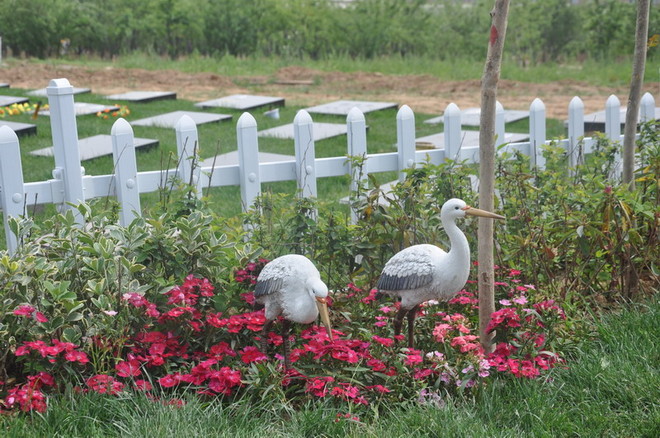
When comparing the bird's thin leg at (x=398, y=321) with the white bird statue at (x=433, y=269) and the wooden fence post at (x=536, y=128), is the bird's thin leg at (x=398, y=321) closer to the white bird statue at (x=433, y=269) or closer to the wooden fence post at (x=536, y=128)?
the white bird statue at (x=433, y=269)

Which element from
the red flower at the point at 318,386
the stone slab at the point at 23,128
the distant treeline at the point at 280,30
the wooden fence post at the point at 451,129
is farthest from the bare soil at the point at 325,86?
the red flower at the point at 318,386

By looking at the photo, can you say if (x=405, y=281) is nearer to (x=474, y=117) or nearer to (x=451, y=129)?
(x=451, y=129)

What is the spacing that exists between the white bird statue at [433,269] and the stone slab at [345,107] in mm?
6034

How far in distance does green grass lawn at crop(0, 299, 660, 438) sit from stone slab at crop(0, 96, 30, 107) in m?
7.08

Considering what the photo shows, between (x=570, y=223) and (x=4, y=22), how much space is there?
14.9 metres

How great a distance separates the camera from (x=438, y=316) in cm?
353

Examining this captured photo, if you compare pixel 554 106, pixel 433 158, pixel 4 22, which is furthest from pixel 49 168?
pixel 4 22

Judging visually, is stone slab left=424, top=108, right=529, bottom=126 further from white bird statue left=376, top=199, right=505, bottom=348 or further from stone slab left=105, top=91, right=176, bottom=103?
white bird statue left=376, top=199, right=505, bottom=348

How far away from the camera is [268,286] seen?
303 centimetres

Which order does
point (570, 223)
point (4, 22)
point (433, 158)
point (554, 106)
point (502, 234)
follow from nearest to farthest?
point (570, 223)
point (502, 234)
point (433, 158)
point (554, 106)
point (4, 22)

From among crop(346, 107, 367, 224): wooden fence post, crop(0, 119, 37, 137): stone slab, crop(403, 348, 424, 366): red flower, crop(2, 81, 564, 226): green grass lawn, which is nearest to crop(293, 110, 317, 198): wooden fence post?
crop(346, 107, 367, 224): wooden fence post

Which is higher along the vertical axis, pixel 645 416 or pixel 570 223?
pixel 570 223

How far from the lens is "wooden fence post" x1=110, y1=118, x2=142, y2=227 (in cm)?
414

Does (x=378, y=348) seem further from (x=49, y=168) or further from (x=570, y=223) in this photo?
(x=49, y=168)
